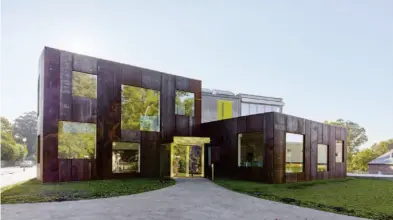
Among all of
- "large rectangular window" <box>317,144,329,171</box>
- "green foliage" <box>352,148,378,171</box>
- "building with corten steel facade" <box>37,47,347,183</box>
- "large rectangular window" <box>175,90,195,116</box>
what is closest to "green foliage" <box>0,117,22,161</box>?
"building with corten steel facade" <box>37,47,347,183</box>

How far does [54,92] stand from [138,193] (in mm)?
8397

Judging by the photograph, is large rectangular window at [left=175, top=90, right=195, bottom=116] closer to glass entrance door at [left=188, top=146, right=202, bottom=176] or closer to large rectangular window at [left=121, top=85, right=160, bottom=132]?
large rectangular window at [left=121, top=85, right=160, bottom=132]

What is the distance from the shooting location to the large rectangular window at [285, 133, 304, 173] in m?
18.1

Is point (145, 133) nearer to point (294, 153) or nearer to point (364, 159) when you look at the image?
point (294, 153)

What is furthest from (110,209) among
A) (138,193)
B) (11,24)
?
(11,24)

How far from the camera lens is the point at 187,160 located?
20.0m

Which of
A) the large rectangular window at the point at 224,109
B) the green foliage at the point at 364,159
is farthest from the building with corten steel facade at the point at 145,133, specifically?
the green foliage at the point at 364,159

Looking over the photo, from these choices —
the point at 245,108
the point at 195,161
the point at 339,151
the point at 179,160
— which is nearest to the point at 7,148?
the point at 245,108

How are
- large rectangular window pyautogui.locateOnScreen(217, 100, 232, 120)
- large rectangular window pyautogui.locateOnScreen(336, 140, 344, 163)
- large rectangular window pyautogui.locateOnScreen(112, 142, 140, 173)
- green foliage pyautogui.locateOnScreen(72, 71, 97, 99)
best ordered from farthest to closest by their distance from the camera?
large rectangular window pyautogui.locateOnScreen(217, 100, 232, 120) → large rectangular window pyautogui.locateOnScreen(336, 140, 344, 163) → large rectangular window pyautogui.locateOnScreen(112, 142, 140, 173) → green foliage pyautogui.locateOnScreen(72, 71, 97, 99)

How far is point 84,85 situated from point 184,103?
7.62 m

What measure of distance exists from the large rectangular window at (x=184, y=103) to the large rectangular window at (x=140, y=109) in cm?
177

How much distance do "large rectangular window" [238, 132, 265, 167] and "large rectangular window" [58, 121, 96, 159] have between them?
9135 millimetres

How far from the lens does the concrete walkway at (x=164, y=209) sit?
7.96 m

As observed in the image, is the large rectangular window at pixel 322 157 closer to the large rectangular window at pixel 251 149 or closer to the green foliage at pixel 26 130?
the large rectangular window at pixel 251 149
